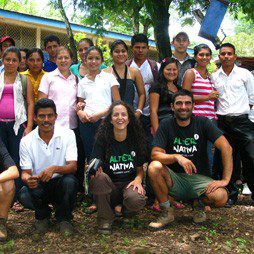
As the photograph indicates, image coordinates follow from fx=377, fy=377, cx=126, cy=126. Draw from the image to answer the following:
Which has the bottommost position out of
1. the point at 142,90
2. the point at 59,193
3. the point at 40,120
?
the point at 59,193

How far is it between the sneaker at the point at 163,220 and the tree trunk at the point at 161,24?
4034mm

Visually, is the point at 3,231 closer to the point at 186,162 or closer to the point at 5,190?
the point at 5,190

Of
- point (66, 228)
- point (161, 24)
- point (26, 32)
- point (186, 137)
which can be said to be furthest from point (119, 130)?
point (26, 32)

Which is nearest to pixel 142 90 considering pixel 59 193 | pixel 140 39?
pixel 140 39

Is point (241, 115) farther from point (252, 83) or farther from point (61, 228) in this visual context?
point (61, 228)

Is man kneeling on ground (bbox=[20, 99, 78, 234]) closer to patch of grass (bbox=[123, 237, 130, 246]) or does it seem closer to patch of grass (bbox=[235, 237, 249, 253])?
patch of grass (bbox=[123, 237, 130, 246])

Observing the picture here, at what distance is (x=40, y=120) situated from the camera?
14.5ft

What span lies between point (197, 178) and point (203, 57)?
1.82 metres

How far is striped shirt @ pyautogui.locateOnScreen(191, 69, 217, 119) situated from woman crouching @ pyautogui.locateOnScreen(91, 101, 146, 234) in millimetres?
1132

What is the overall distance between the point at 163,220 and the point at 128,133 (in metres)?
1.14

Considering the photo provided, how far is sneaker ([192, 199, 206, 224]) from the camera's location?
4656 millimetres

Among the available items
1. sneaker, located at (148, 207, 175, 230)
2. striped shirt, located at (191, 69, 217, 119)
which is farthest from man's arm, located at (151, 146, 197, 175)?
striped shirt, located at (191, 69, 217, 119)

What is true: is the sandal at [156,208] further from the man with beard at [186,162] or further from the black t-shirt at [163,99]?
the black t-shirt at [163,99]

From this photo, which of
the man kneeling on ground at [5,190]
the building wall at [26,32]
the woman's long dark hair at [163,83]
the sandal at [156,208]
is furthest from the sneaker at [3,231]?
the building wall at [26,32]
